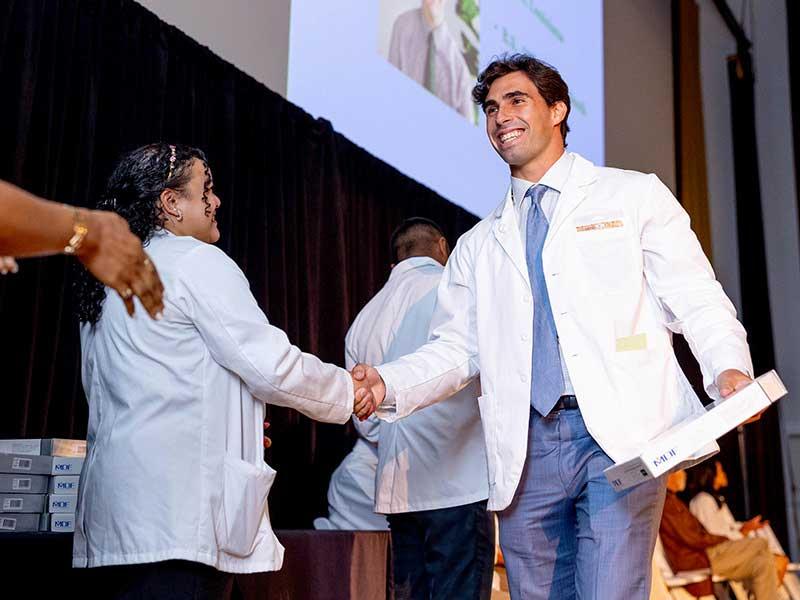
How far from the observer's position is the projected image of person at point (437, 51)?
17.8 feet

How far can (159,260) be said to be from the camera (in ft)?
6.90

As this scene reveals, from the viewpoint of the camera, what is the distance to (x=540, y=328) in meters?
2.21

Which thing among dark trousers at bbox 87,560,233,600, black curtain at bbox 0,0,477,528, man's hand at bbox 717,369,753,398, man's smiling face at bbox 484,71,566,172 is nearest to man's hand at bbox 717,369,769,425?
man's hand at bbox 717,369,753,398

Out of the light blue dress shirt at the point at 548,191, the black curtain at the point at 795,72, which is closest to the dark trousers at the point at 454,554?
the light blue dress shirt at the point at 548,191

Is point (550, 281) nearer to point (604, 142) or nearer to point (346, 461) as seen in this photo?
point (346, 461)

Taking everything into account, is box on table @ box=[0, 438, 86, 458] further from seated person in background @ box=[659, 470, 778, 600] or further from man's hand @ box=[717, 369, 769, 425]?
seated person in background @ box=[659, 470, 778, 600]

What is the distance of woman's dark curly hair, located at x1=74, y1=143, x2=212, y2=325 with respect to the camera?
221 cm

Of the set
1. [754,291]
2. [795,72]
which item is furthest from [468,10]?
[795,72]

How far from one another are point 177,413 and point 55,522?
87 centimetres

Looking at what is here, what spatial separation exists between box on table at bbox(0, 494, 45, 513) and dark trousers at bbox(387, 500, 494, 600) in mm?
1065

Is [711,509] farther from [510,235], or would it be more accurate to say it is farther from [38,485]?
[38,485]

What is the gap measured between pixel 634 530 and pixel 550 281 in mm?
563

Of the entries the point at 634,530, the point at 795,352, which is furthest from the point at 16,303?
the point at 795,352

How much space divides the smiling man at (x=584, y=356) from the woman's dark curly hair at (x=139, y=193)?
636mm
